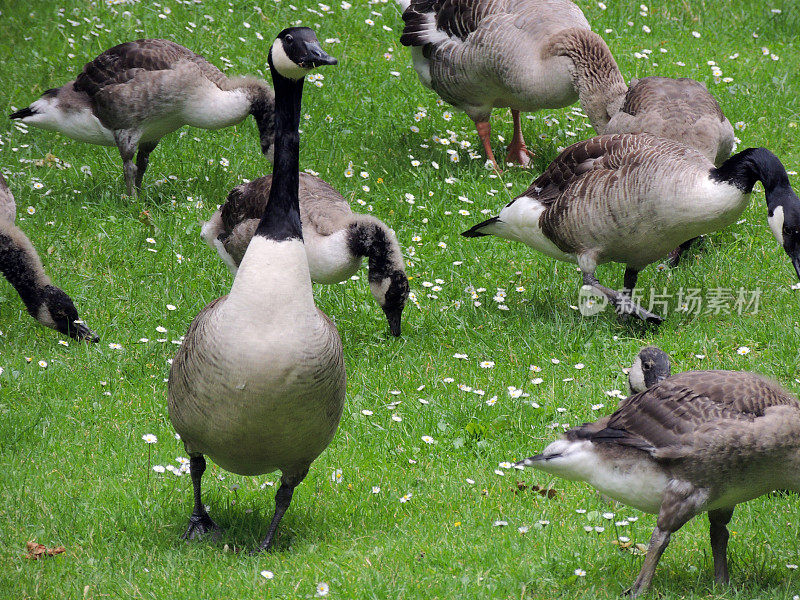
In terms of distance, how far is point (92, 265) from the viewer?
28.1 ft

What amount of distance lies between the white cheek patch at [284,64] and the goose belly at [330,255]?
268 cm

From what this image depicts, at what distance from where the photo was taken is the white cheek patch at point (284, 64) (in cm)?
443

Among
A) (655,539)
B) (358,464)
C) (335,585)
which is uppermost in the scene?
(655,539)

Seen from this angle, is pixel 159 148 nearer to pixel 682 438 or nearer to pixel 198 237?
pixel 198 237

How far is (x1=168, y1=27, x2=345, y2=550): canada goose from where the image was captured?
4.41 metres

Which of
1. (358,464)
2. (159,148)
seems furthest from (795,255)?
(159,148)

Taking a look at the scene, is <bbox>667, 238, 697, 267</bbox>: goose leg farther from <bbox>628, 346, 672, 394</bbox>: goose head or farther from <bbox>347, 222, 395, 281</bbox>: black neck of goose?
<bbox>628, 346, 672, 394</bbox>: goose head

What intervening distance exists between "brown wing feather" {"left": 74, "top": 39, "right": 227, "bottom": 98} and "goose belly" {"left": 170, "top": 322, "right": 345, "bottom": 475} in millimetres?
5127

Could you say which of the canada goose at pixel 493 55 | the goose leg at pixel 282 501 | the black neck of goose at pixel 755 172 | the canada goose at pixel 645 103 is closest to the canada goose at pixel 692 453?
the goose leg at pixel 282 501

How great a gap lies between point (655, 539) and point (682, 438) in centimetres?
46

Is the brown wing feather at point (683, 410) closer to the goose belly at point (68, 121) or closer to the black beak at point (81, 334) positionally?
the black beak at point (81, 334)

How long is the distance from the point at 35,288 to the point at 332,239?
226cm

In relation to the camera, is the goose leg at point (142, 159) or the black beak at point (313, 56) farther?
the goose leg at point (142, 159)

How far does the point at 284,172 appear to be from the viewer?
4660 mm
